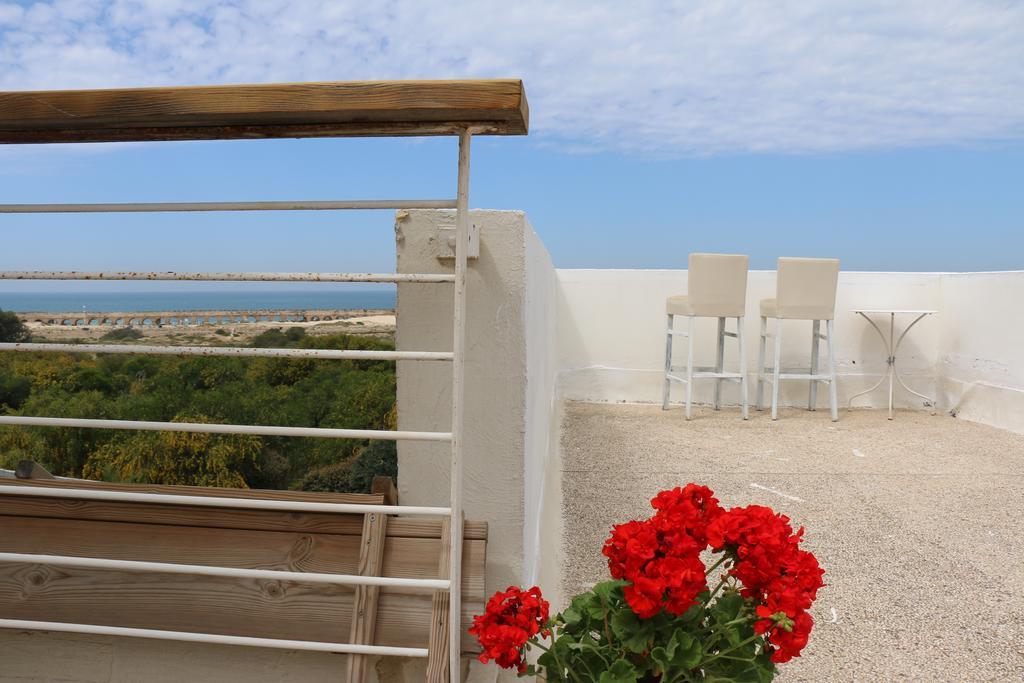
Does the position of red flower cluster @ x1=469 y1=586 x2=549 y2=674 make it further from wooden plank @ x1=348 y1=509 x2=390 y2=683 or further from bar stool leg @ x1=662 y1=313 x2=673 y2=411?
bar stool leg @ x1=662 y1=313 x2=673 y2=411

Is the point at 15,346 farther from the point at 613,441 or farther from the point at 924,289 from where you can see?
the point at 924,289

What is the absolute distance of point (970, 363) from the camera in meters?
5.40

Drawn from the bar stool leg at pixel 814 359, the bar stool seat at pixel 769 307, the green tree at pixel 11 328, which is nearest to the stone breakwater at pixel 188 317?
the green tree at pixel 11 328

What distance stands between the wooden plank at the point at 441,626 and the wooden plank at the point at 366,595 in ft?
0.32

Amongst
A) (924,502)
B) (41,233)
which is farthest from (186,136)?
(924,502)

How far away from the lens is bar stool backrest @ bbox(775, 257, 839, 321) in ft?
16.4

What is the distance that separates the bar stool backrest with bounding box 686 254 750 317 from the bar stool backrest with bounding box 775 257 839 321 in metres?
0.28

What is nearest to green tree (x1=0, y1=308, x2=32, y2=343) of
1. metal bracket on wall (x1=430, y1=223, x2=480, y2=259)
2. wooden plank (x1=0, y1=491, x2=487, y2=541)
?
wooden plank (x1=0, y1=491, x2=487, y2=541)

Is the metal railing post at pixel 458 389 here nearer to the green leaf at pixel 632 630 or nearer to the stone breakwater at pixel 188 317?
the green leaf at pixel 632 630

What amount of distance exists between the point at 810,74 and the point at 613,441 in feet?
15.9

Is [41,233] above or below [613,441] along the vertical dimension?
above

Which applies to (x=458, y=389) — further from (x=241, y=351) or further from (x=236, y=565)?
(x=236, y=565)

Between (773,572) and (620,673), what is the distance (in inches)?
8.9

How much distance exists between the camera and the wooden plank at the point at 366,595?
1.16 meters
